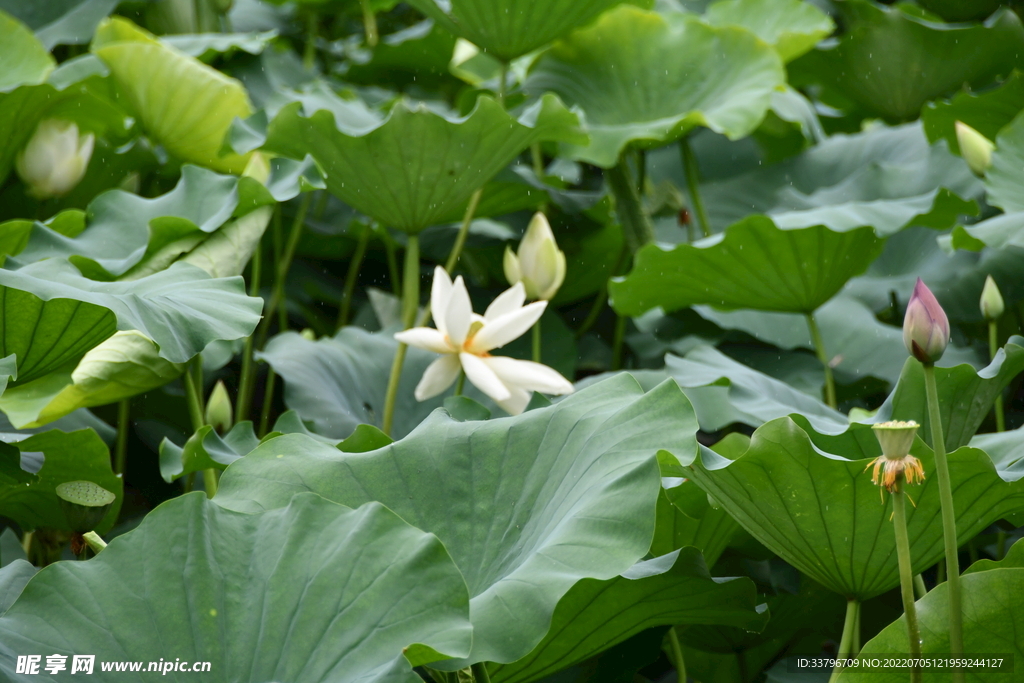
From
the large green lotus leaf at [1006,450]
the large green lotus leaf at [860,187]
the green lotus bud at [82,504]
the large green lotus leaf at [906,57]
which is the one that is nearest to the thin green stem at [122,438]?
the green lotus bud at [82,504]

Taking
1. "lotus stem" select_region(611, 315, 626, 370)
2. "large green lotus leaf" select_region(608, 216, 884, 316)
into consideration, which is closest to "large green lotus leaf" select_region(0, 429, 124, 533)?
"large green lotus leaf" select_region(608, 216, 884, 316)

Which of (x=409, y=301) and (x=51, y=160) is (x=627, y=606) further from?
(x=51, y=160)

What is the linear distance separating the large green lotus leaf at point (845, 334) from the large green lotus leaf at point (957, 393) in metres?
0.47

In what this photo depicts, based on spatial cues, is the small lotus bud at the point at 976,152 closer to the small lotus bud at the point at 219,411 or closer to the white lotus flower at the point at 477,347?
the white lotus flower at the point at 477,347

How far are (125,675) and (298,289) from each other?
1.27 meters

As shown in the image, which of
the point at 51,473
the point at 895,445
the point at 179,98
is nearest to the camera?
the point at 895,445

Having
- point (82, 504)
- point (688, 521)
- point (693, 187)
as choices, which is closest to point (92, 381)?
point (82, 504)

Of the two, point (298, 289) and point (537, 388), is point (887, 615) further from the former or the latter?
point (298, 289)

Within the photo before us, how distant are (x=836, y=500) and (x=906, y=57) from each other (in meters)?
1.51

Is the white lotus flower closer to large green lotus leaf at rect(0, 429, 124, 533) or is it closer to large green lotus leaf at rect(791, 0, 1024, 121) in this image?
large green lotus leaf at rect(0, 429, 124, 533)

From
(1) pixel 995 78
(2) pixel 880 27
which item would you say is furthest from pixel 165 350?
(1) pixel 995 78

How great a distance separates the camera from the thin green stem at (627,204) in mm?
1762

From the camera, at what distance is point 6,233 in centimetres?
122

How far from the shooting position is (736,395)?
115 cm
